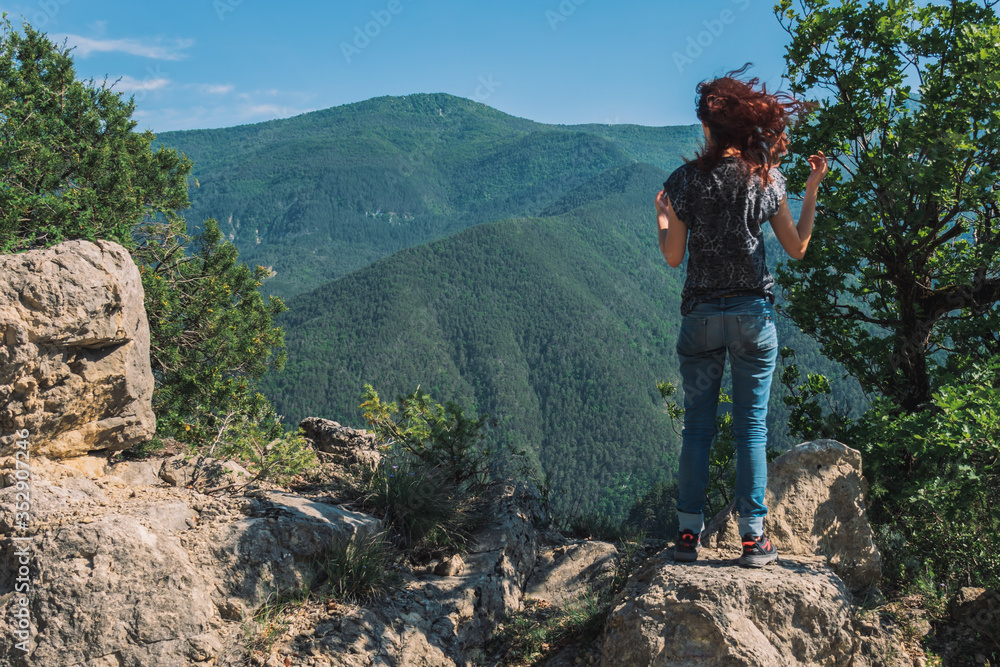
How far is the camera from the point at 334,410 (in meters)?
105

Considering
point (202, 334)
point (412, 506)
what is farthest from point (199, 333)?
point (412, 506)

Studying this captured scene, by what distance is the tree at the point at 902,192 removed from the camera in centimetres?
438

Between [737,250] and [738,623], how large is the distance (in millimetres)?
1798

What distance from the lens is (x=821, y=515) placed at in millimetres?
4055

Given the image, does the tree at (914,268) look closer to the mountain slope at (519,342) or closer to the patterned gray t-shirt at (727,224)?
the patterned gray t-shirt at (727,224)

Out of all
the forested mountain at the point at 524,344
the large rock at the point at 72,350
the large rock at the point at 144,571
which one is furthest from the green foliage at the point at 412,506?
the forested mountain at the point at 524,344

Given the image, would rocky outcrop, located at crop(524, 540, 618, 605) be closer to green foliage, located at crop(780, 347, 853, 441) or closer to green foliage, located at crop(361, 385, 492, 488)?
green foliage, located at crop(361, 385, 492, 488)

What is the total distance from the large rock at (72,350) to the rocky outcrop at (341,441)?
2.13m

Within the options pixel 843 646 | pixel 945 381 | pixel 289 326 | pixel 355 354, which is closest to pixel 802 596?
pixel 843 646

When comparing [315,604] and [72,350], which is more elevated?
[72,350]

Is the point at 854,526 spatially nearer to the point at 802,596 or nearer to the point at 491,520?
the point at 802,596

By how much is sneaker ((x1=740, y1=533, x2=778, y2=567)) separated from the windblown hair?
6.00 feet

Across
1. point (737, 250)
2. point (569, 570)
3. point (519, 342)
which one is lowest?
point (519, 342)

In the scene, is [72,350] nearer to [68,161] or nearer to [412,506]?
[412,506]
